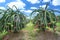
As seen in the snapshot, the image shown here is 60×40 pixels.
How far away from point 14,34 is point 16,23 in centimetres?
15

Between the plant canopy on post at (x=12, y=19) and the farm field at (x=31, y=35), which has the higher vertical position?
the plant canopy on post at (x=12, y=19)

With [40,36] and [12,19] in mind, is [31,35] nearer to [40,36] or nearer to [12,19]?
[40,36]

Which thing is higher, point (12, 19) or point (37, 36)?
point (12, 19)

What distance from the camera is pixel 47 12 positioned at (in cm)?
233

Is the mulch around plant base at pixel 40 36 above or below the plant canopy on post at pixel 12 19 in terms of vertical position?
below

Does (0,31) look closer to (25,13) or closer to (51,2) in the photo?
(25,13)

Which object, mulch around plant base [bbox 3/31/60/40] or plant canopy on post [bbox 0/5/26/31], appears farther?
plant canopy on post [bbox 0/5/26/31]

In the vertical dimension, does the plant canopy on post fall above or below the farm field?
above

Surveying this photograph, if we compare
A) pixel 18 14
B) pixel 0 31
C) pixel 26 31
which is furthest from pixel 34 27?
pixel 0 31

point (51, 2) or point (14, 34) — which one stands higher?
point (51, 2)

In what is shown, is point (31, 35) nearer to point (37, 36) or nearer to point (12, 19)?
point (37, 36)

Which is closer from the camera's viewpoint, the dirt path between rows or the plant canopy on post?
the dirt path between rows

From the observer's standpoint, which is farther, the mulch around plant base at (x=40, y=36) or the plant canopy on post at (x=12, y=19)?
the plant canopy on post at (x=12, y=19)

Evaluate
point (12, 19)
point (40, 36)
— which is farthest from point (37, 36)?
point (12, 19)
